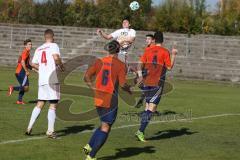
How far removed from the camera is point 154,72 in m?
12.7

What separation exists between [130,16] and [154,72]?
3482 cm

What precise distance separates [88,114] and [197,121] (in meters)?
3.10

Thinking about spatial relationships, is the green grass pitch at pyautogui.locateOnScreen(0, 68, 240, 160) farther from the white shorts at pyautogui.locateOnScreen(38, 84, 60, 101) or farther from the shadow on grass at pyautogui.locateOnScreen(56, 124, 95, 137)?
the white shorts at pyautogui.locateOnScreen(38, 84, 60, 101)

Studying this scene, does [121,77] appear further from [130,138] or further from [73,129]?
[73,129]

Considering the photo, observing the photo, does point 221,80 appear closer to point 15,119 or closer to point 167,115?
point 167,115

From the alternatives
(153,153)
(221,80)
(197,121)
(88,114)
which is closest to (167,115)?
(197,121)

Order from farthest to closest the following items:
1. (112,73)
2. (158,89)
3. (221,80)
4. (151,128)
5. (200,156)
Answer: (221,80) → (151,128) → (158,89) → (200,156) → (112,73)

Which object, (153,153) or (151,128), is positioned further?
(151,128)

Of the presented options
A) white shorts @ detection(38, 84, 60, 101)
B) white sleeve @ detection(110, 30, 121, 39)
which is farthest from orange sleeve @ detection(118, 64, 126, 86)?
white sleeve @ detection(110, 30, 121, 39)

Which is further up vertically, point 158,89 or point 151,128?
point 158,89

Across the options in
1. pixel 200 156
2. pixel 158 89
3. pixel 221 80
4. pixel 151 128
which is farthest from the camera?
pixel 221 80

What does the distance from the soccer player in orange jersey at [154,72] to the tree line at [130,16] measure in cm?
3177

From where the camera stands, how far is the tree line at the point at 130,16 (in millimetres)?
45031

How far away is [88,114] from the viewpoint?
53.4 feet
